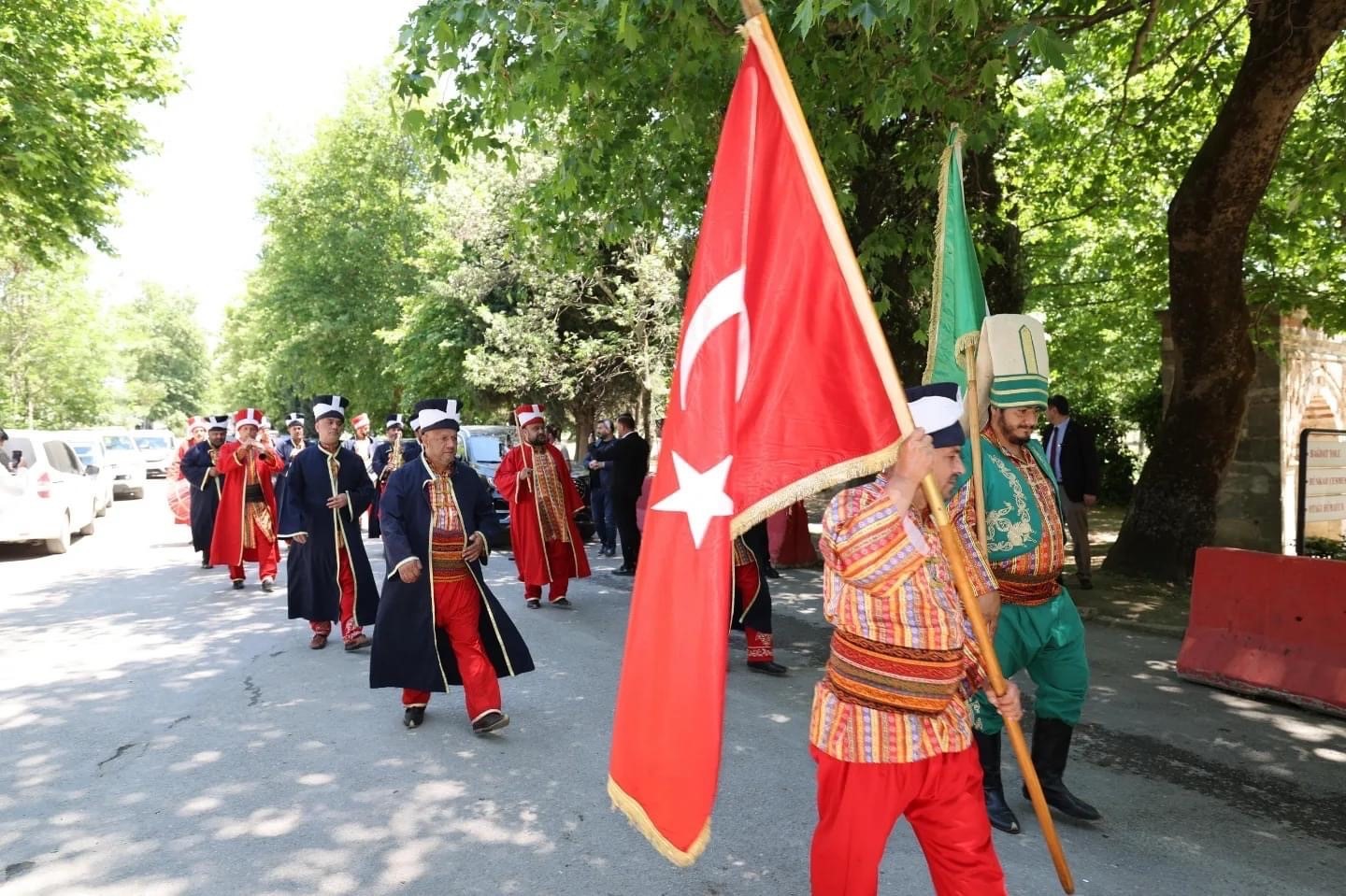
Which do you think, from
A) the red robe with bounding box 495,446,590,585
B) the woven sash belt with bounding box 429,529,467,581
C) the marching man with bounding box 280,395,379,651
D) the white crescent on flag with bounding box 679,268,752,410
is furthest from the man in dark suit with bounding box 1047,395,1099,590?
the white crescent on flag with bounding box 679,268,752,410

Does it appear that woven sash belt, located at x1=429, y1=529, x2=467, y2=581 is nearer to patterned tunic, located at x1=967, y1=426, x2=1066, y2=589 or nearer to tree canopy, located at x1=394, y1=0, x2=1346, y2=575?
tree canopy, located at x1=394, y1=0, x2=1346, y2=575

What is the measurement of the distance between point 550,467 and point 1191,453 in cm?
678

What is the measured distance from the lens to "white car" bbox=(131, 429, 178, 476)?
114 ft

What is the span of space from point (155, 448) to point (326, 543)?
3081cm

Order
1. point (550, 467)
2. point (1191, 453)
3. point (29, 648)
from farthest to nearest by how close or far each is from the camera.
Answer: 1. point (550, 467)
2. point (1191, 453)
3. point (29, 648)

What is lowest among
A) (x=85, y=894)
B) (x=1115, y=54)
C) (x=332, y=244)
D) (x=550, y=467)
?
(x=85, y=894)

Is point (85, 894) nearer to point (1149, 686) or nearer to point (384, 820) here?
point (384, 820)

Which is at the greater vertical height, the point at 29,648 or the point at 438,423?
the point at 438,423

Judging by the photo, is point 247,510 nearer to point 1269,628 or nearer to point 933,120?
point 933,120

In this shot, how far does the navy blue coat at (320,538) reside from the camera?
27.8 ft

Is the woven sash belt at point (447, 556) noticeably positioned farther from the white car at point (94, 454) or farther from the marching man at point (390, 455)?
the white car at point (94, 454)

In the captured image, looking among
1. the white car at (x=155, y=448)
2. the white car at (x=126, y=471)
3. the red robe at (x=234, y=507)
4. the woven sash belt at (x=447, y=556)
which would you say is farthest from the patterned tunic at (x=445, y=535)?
the white car at (x=155, y=448)

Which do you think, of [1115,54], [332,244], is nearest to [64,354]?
[332,244]

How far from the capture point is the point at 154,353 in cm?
8906
